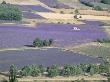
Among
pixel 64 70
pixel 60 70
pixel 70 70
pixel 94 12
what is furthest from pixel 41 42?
pixel 94 12

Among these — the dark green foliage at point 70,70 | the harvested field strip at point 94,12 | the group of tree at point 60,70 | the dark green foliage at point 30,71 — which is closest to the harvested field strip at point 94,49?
the group of tree at point 60,70

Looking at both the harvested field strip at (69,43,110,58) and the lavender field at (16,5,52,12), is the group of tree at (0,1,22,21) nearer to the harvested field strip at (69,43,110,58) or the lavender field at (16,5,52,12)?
the lavender field at (16,5,52,12)

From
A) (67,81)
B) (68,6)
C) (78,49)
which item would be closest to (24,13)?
(68,6)

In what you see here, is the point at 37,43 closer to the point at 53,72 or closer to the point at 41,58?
the point at 41,58

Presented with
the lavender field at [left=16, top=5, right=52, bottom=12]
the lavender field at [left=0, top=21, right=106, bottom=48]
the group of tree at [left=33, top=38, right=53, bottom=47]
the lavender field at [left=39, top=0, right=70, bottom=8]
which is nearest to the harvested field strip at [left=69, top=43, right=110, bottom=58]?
the lavender field at [left=0, top=21, right=106, bottom=48]

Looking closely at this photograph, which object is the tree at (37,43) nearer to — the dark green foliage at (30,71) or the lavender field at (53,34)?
the lavender field at (53,34)
